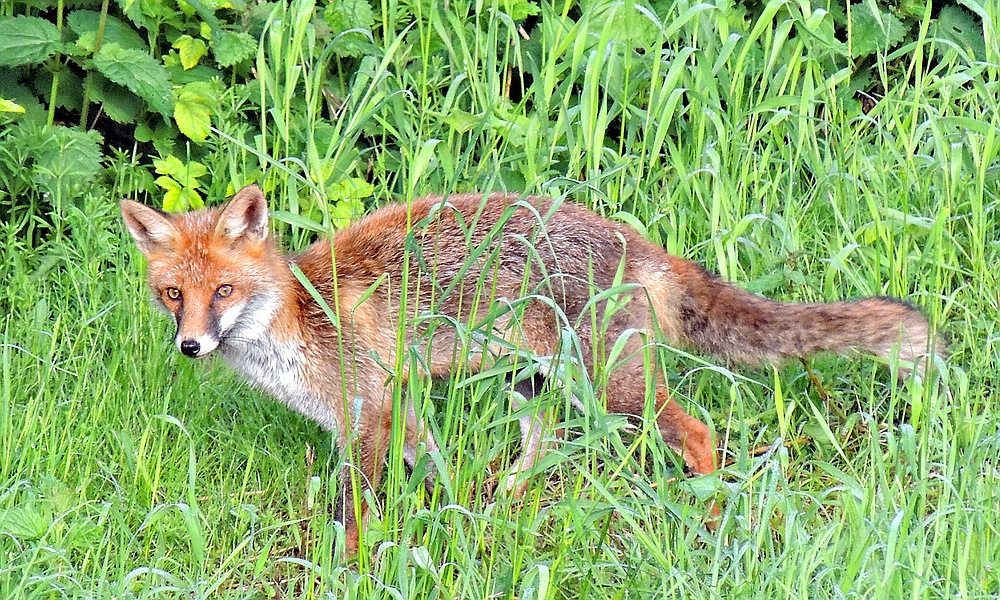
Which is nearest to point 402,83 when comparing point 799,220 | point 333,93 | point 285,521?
point 333,93

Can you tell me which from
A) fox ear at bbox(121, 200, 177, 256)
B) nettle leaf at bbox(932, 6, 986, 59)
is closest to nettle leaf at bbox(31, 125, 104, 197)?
fox ear at bbox(121, 200, 177, 256)

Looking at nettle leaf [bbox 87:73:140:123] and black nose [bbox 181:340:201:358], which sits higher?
nettle leaf [bbox 87:73:140:123]

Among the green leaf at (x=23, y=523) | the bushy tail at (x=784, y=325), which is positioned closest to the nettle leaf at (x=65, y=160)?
the green leaf at (x=23, y=523)

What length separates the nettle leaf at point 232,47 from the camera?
5.69 metres

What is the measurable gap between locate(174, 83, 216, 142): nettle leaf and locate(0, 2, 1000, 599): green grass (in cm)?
24

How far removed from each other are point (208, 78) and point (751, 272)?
2.84 m

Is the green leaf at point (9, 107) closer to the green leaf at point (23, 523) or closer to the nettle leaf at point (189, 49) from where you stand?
the nettle leaf at point (189, 49)

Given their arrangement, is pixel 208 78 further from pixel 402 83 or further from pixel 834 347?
pixel 834 347

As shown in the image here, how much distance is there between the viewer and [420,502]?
12.8 ft

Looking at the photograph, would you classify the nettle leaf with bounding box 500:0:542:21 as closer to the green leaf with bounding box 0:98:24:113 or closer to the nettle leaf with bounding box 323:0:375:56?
the nettle leaf with bounding box 323:0:375:56

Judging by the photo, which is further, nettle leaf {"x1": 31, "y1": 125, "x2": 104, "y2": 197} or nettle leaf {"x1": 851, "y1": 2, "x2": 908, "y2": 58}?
nettle leaf {"x1": 851, "y1": 2, "x2": 908, "y2": 58}

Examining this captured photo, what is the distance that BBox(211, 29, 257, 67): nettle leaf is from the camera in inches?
224

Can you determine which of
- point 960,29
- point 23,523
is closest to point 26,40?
point 23,523

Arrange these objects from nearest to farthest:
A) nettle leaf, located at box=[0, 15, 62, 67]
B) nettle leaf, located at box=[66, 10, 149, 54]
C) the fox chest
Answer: the fox chest < nettle leaf, located at box=[0, 15, 62, 67] < nettle leaf, located at box=[66, 10, 149, 54]
